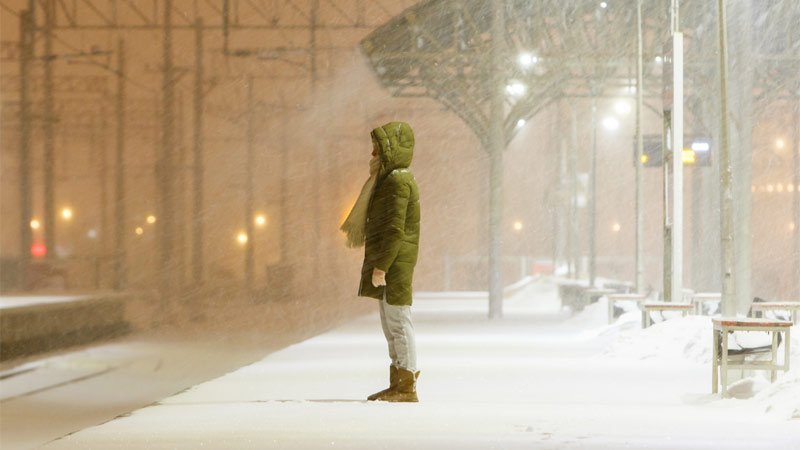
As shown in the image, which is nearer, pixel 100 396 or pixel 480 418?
pixel 480 418

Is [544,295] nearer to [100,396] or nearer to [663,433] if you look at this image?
[100,396]

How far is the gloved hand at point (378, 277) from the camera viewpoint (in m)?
9.59

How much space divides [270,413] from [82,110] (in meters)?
59.0

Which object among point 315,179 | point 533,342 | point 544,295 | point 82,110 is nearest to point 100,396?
point 533,342

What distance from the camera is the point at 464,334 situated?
22.6m

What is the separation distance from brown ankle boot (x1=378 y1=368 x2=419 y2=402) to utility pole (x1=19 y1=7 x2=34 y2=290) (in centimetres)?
2646

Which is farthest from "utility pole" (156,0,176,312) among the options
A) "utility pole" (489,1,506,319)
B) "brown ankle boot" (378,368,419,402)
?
"brown ankle boot" (378,368,419,402)

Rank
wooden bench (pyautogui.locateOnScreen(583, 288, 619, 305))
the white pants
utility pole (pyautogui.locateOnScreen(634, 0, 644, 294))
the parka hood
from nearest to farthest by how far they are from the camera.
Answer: the parka hood
the white pants
utility pole (pyautogui.locateOnScreen(634, 0, 644, 294))
wooden bench (pyautogui.locateOnScreen(583, 288, 619, 305))

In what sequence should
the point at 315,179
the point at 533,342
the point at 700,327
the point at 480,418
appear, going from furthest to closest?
the point at 315,179 → the point at 533,342 → the point at 700,327 → the point at 480,418

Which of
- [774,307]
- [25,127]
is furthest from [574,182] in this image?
[774,307]

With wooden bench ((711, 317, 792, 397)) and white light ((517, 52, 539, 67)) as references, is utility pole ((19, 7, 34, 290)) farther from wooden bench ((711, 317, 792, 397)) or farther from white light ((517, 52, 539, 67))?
wooden bench ((711, 317, 792, 397))

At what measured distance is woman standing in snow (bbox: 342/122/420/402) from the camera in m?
9.68

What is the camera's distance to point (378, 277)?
378 inches

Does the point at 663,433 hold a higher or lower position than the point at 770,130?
lower
